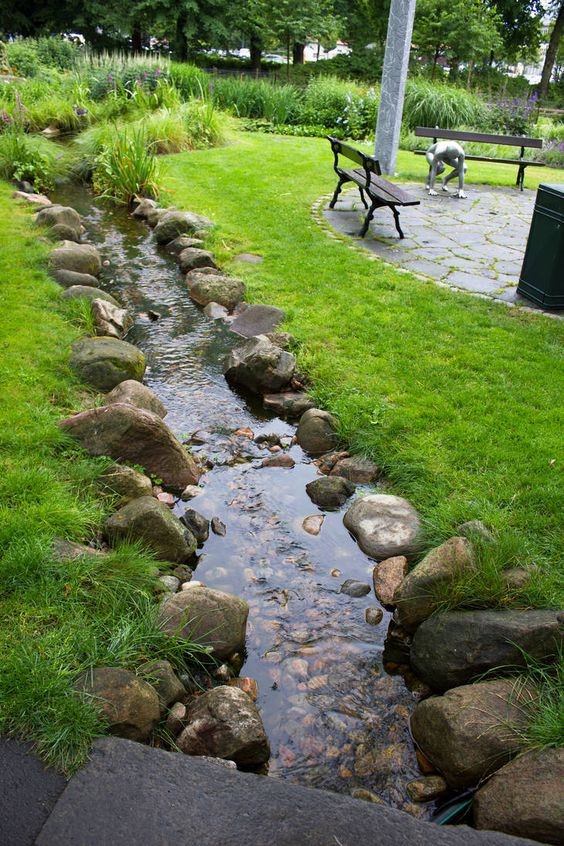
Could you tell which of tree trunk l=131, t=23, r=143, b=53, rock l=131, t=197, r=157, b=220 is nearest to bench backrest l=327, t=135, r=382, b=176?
rock l=131, t=197, r=157, b=220

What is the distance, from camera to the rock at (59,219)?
7.90 m

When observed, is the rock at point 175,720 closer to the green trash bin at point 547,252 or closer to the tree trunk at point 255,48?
the green trash bin at point 547,252

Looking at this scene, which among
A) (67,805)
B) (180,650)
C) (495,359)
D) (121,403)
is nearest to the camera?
(67,805)

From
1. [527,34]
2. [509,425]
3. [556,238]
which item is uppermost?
[527,34]

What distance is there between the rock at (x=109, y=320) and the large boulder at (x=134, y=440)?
66.1 inches

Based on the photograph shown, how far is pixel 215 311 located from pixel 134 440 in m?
2.71

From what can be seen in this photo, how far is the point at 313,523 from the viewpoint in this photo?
392cm

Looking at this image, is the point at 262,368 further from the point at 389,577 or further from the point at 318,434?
the point at 389,577

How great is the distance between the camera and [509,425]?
14.3 feet

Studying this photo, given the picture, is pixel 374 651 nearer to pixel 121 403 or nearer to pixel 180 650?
pixel 180 650

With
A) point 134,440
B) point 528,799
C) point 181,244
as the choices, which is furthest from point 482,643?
point 181,244

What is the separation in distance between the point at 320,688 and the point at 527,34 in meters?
37.8

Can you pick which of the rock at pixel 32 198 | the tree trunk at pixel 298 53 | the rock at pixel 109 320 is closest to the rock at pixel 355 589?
the rock at pixel 109 320

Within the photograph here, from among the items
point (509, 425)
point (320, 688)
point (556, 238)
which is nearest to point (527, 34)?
point (556, 238)
